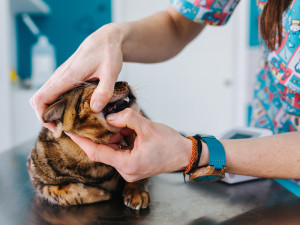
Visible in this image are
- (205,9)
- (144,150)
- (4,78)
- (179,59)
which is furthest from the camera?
(179,59)

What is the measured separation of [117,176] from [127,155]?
285 millimetres

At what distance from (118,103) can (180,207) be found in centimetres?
31

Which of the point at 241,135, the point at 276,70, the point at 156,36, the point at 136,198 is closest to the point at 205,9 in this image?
the point at 156,36

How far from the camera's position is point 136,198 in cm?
73

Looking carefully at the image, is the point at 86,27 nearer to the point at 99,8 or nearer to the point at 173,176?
the point at 99,8

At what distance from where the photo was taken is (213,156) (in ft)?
2.18

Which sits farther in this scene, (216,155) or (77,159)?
(77,159)

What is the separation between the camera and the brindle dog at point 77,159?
27.0 inches

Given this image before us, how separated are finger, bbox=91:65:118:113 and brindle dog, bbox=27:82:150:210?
0.17ft

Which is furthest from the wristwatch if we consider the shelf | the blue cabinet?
the blue cabinet

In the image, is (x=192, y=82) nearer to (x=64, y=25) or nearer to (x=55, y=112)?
(x=64, y=25)

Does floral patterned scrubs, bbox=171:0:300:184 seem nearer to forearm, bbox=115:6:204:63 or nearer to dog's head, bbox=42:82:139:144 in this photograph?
forearm, bbox=115:6:204:63

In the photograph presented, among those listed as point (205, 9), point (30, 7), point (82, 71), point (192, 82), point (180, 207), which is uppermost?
point (30, 7)

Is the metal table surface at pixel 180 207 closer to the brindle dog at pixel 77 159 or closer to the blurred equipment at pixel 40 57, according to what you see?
the brindle dog at pixel 77 159
